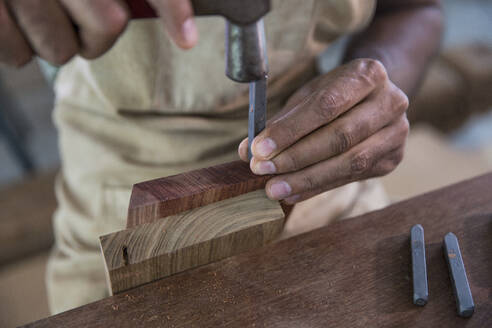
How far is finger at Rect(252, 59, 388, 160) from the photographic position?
Result: 0.59m

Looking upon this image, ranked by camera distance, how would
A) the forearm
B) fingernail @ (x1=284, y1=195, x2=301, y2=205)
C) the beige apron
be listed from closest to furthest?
fingernail @ (x1=284, y1=195, x2=301, y2=205)
the beige apron
the forearm

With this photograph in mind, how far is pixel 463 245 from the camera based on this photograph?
1.92ft

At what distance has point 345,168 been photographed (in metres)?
0.65

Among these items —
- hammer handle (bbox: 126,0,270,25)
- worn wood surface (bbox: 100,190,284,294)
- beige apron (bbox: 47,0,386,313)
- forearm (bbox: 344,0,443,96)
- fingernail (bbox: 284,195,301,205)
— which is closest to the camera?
hammer handle (bbox: 126,0,270,25)

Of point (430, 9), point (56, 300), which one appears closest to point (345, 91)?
point (430, 9)

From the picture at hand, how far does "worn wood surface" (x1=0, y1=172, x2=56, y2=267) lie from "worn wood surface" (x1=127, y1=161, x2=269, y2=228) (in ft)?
3.87

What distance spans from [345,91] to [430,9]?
644 mm

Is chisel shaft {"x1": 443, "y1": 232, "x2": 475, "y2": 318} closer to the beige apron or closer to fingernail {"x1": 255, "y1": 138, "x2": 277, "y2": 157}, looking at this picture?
fingernail {"x1": 255, "y1": 138, "x2": 277, "y2": 157}

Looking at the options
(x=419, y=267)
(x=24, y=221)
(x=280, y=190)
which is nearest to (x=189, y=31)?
(x=280, y=190)

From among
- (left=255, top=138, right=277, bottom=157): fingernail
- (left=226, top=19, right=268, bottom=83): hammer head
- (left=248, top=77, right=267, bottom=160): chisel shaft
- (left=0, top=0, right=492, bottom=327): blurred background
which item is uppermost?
(left=226, top=19, right=268, bottom=83): hammer head

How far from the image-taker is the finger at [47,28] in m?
0.50

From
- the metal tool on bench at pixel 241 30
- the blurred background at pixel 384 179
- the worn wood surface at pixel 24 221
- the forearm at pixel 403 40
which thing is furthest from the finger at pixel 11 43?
the worn wood surface at pixel 24 221

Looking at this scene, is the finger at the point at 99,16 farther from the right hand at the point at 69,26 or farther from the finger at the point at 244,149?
the finger at the point at 244,149

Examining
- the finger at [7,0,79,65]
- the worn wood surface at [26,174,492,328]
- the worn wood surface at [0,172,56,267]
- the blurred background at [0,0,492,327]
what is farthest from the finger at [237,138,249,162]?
the worn wood surface at [0,172,56,267]
